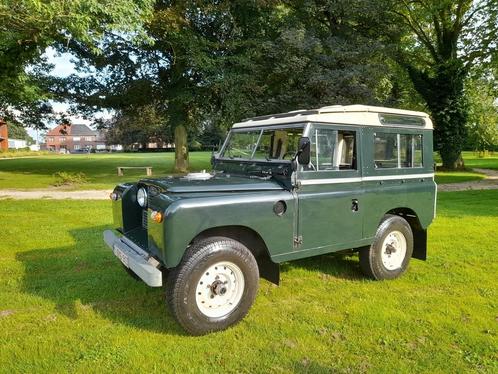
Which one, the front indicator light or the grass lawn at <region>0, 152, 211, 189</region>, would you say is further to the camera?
the grass lawn at <region>0, 152, 211, 189</region>

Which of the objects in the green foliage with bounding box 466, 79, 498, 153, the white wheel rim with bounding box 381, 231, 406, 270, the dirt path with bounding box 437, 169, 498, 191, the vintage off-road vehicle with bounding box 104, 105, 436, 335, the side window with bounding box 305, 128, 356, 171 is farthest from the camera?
the green foliage with bounding box 466, 79, 498, 153

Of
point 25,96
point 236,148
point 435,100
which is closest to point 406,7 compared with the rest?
point 435,100

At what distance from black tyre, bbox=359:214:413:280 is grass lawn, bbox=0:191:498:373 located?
18 centimetres

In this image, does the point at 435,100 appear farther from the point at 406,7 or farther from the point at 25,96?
the point at 25,96

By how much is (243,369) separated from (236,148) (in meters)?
3.12

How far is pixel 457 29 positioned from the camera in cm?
2464

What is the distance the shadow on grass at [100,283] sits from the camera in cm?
461

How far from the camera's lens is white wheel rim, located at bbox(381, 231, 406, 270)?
5754 millimetres

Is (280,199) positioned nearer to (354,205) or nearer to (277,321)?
(354,205)

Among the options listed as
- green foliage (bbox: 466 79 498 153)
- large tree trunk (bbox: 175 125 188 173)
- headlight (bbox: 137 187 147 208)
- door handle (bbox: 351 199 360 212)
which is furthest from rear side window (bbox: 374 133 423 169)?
green foliage (bbox: 466 79 498 153)

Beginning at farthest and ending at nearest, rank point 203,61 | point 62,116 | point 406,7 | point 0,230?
1. point 62,116
2. point 406,7
3. point 203,61
4. point 0,230

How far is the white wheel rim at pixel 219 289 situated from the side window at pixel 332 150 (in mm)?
1491

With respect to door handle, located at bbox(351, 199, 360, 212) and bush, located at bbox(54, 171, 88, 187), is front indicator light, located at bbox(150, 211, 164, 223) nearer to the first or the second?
door handle, located at bbox(351, 199, 360, 212)

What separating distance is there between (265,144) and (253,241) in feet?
4.63
